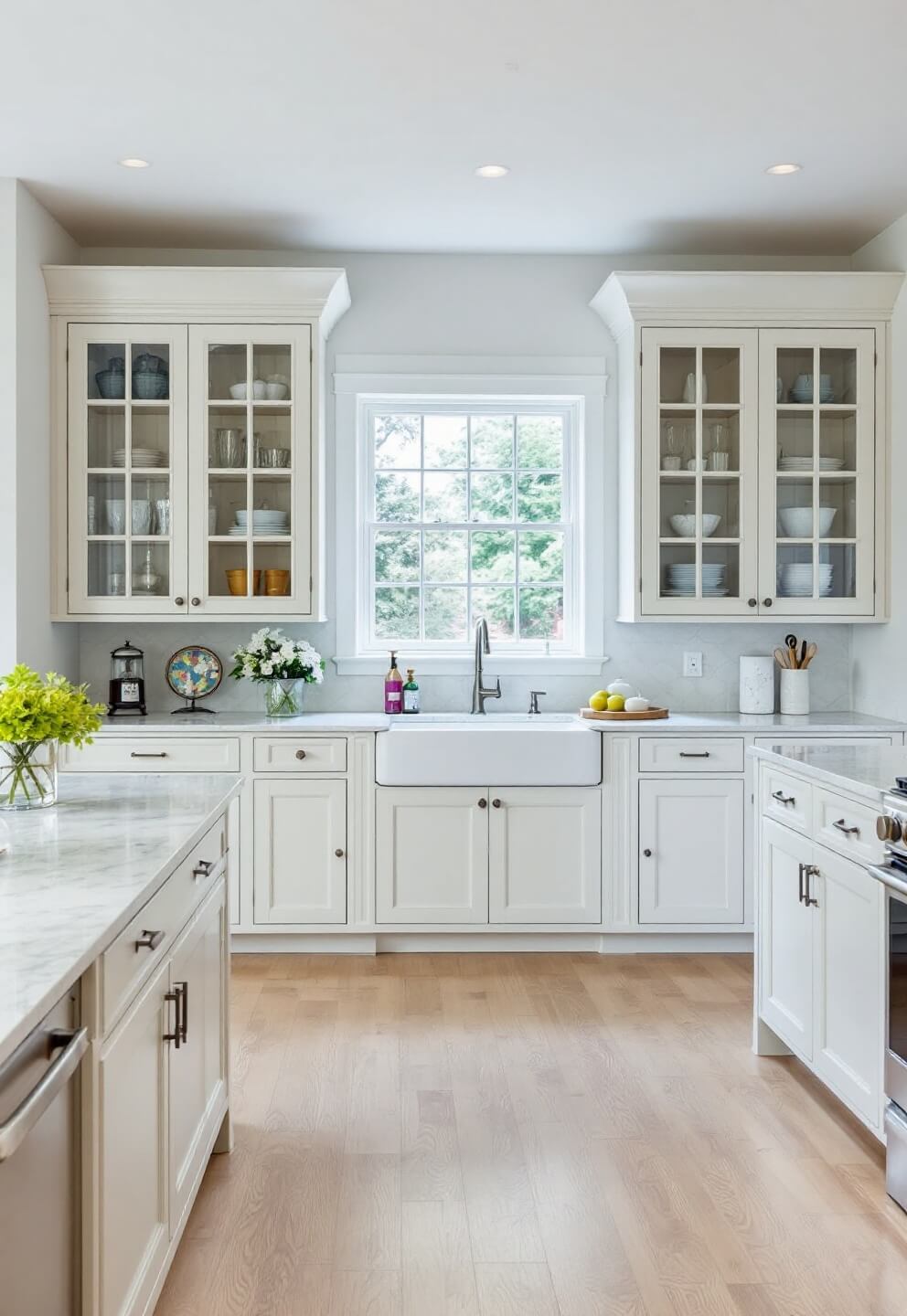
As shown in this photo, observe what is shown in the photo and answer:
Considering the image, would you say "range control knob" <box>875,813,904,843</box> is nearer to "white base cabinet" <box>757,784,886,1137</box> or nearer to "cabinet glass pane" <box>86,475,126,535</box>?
"white base cabinet" <box>757,784,886,1137</box>

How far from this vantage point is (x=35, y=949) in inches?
Answer: 55.8

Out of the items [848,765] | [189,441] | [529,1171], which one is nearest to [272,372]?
[189,441]

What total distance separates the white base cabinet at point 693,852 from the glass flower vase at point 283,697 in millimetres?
1454

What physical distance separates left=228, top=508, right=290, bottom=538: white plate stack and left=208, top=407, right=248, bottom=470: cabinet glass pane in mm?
201

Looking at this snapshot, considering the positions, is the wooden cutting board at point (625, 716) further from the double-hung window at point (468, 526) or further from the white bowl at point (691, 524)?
the white bowl at point (691, 524)

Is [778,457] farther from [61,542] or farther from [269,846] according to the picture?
[61,542]

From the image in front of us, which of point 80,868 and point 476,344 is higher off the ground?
point 476,344

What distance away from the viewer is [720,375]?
4.50 metres

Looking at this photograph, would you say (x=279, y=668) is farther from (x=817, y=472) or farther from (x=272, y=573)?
(x=817, y=472)

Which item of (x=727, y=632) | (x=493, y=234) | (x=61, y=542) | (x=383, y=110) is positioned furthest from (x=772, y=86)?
(x=61, y=542)

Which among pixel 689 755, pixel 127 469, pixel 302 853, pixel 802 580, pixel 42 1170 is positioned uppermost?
pixel 127 469

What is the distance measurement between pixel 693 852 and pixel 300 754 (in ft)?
5.21

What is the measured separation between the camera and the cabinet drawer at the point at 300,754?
14.0ft

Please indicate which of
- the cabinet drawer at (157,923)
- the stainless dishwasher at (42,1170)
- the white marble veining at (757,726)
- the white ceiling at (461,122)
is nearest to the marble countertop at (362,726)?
the white marble veining at (757,726)
